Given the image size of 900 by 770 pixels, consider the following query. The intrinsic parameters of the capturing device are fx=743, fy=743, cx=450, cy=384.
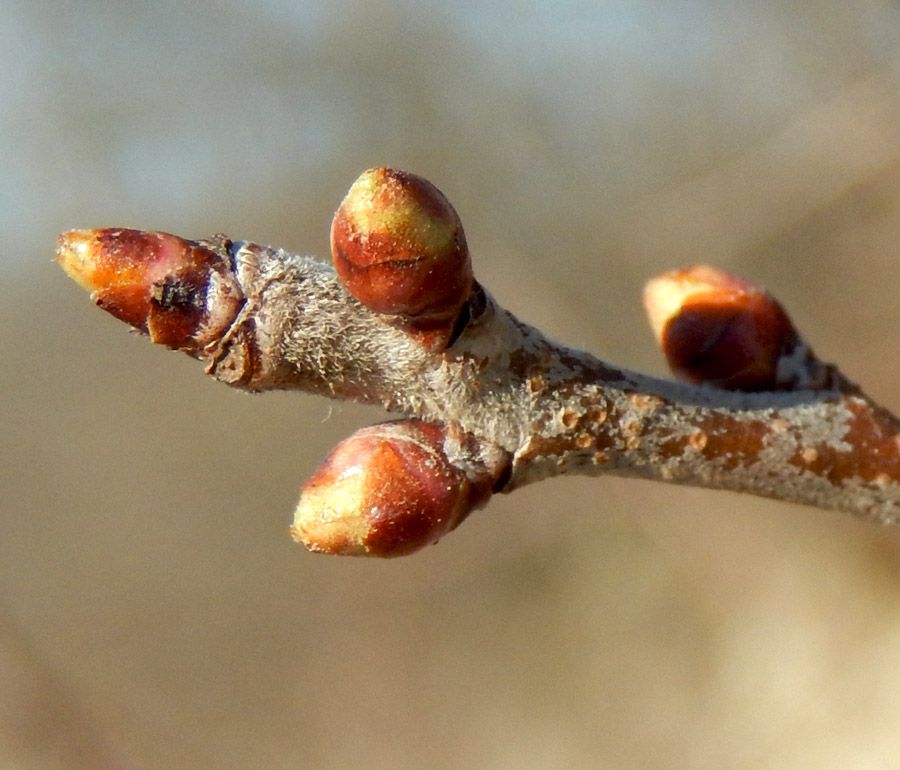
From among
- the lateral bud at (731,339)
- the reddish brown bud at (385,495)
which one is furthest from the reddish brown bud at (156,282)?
the lateral bud at (731,339)

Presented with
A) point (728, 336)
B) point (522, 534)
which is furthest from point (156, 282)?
point (522, 534)

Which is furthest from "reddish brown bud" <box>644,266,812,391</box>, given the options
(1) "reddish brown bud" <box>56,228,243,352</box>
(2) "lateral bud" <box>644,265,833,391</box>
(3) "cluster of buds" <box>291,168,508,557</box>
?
(1) "reddish brown bud" <box>56,228,243,352</box>

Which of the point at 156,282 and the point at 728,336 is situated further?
the point at 728,336

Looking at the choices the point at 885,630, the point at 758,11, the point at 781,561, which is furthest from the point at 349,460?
the point at 758,11

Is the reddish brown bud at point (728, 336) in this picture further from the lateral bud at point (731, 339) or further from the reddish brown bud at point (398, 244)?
the reddish brown bud at point (398, 244)

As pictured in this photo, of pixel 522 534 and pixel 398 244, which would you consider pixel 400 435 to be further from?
pixel 522 534

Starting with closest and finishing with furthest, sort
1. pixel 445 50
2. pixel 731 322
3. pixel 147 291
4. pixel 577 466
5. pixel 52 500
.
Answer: pixel 147 291
pixel 577 466
pixel 731 322
pixel 445 50
pixel 52 500

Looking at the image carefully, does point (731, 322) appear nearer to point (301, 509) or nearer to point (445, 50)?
point (301, 509)
